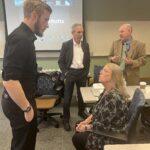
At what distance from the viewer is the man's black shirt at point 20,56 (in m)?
1.93

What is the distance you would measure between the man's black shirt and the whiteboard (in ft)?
12.8

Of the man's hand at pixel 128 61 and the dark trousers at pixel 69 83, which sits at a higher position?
the man's hand at pixel 128 61

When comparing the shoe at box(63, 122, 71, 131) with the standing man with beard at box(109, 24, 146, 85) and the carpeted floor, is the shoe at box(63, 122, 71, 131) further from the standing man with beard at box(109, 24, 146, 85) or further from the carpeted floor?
the standing man with beard at box(109, 24, 146, 85)

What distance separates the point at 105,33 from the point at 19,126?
13.6ft

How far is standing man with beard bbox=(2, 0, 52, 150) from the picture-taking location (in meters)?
1.93

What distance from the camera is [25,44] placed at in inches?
77.4

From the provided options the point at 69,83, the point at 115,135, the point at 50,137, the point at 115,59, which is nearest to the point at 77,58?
the point at 69,83

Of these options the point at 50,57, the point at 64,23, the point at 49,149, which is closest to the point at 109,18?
the point at 64,23

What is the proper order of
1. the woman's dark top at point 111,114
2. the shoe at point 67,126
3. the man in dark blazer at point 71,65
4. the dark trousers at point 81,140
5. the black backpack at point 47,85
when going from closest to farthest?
the woman's dark top at point 111,114 → the dark trousers at point 81,140 → the shoe at point 67,126 → the man in dark blazer at point 71,65 → the black backpack at point 47,85

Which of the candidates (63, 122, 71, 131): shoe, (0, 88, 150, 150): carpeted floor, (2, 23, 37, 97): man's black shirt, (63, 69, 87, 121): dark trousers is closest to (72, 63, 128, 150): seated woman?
(2, 23, 37, 97): man's black shirt

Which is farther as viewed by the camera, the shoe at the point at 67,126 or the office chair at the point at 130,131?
the shoe at the point at 67,126

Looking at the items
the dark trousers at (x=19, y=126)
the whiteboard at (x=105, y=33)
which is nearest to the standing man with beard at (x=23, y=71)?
the dark trousers at (x=19, y=126)

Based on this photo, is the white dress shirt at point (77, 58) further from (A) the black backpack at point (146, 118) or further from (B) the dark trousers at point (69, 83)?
(A) the black backpack at point (146, 118)

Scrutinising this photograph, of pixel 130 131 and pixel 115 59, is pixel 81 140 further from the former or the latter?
pixel 115 59
